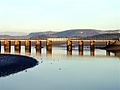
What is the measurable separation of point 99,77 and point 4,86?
1262 cm

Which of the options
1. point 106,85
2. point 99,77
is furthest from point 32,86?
point 99,77

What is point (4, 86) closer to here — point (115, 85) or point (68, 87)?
point (68, 87)

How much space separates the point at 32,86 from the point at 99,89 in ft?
20.4

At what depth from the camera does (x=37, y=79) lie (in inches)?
1607

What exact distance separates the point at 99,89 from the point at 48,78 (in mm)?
9726

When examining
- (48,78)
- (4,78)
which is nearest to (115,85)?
(48,78)

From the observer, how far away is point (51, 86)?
3544 cm

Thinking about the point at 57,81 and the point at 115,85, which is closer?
the point at 115,85

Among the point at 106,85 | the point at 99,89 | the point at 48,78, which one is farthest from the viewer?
the point at 48,78

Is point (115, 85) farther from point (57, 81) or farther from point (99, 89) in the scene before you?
point (57, 81)

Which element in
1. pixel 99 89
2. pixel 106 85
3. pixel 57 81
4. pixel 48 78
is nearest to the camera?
pixel 99 89

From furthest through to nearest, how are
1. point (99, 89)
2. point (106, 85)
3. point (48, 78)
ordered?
point (48, 78), point (106, 85), point (99, 89)

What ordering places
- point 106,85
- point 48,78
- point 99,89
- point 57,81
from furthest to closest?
1. point 48,78
2. point 57,81
3. point 106,85
4. point 99,89

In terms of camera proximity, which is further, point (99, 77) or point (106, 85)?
point (99, 77)
